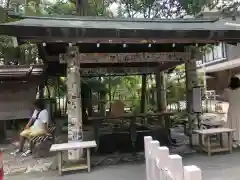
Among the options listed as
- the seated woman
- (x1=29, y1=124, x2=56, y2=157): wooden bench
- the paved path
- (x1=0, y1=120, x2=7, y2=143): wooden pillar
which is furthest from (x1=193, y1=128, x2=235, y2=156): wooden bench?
(x1=0, y1=120, x2=7, y2=143): wooden pillar

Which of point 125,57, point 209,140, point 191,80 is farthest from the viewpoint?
point 191,80

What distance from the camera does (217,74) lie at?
12.2m

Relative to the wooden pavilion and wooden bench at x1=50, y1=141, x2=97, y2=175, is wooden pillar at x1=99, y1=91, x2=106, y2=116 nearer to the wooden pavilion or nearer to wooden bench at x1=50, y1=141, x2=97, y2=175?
the wooden pavilion

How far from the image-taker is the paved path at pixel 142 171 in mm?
5504

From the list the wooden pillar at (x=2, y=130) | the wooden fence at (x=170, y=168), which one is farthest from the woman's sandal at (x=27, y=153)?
the wooden fence at (x=170, y=168)

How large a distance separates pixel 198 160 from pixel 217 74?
257 inches

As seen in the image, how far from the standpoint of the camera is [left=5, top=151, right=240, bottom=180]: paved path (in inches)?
217

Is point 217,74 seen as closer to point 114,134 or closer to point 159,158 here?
point 114,134

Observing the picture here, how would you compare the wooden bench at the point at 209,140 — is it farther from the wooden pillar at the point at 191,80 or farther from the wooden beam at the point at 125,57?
the wooden beam at the point at 125,57

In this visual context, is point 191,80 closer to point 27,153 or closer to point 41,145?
point 41,145

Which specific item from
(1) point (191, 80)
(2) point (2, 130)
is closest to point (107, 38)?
(1) point (191, 80)

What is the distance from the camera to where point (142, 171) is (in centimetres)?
600

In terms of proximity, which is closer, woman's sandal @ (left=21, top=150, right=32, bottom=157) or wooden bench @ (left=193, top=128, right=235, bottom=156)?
wooden bench @ (left=193, top=128, right=235, bottom=156)

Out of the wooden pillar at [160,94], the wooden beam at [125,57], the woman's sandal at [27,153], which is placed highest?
the wooden beam at [125,57]
